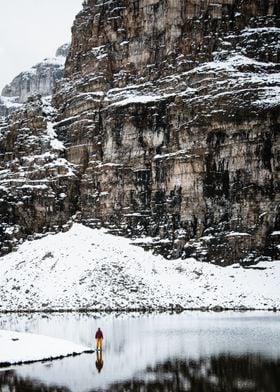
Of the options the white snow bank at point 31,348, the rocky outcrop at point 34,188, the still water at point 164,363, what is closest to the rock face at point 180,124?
the rocky outcrop at point 34,188

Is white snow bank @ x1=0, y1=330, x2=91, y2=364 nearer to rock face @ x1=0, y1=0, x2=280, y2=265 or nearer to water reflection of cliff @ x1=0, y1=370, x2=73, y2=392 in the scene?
water reflection of cliff @ x1=0, y1=370, x2=73, y2=392

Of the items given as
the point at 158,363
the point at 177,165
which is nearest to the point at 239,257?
the point at 177,165

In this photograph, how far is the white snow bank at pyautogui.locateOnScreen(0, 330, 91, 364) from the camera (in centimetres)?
3828

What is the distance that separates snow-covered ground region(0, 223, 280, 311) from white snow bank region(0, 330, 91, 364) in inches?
1844

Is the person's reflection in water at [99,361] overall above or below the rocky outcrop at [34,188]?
below

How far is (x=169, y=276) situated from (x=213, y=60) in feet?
156

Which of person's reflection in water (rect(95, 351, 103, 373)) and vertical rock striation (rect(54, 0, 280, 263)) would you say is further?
vertical rock striation (rect(54, 0, 280, 263))

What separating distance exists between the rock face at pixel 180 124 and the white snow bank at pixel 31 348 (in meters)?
64.8

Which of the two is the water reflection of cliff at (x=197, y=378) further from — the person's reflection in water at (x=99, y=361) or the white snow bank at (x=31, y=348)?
the white snow bank at (x=31, y=348)

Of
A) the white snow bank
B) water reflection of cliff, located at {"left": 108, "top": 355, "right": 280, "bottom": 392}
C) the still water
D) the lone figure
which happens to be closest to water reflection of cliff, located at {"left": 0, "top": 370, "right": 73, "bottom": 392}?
the still water

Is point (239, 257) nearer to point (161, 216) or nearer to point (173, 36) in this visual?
point (161, 216)

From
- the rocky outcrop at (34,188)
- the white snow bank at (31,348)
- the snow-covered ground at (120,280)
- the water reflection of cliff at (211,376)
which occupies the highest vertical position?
the rocky outcrop at (34,188)

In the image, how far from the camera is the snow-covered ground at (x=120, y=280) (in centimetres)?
9212

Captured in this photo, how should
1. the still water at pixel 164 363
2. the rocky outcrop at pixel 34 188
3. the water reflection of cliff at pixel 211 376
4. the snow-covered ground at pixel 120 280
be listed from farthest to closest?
the rocky outcrop at pixel 34 188 → the snow-covered ground at pixel 120 280 → the still water at pixel 164 363 → the water reflection of cliff at pixel 211 376
